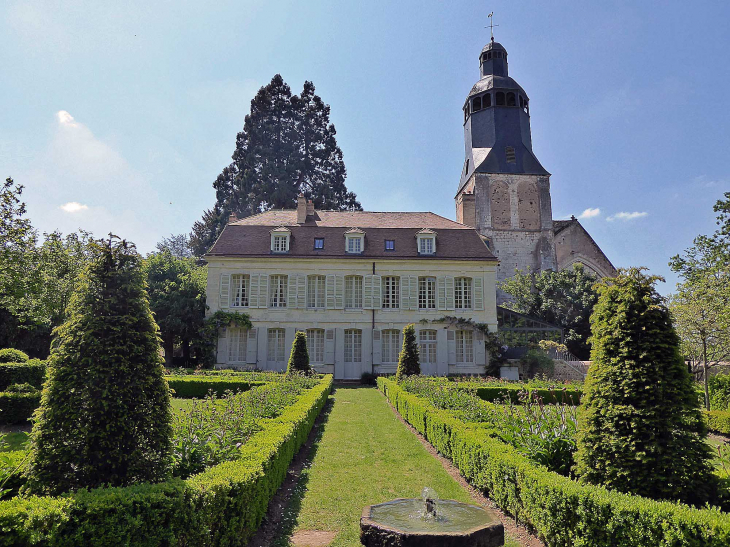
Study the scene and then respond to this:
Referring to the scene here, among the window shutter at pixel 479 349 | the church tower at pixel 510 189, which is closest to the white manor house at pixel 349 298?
the window shutter at pixel 479 349

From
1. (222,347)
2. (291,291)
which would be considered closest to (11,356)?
(222,347)

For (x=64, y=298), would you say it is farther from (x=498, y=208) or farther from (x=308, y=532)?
(x=498, y=208)

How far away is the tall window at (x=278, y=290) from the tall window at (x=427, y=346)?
684cm

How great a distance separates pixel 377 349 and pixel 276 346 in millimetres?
4836

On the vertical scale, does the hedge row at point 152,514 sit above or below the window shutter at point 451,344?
below

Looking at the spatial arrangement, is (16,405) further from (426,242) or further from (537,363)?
(537,363)

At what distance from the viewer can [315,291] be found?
22906 mm

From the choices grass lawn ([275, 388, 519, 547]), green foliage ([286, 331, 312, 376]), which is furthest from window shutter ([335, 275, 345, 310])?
grass lawn ([275, 388, 519, 547])

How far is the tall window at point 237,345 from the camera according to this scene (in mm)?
22266

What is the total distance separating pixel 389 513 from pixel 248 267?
19179 millimetres

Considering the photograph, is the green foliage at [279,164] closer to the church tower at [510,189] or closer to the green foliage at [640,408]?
the church tower at [510,189]

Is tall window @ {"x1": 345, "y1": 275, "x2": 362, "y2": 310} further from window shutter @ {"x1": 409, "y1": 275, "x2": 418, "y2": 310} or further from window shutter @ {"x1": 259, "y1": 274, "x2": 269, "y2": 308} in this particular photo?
window shutter @ {"x1": 259, "y1": 274, "x2": 269, "y2": 308}

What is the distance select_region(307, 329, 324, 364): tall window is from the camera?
22.4 metres

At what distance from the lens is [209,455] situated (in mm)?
5090
